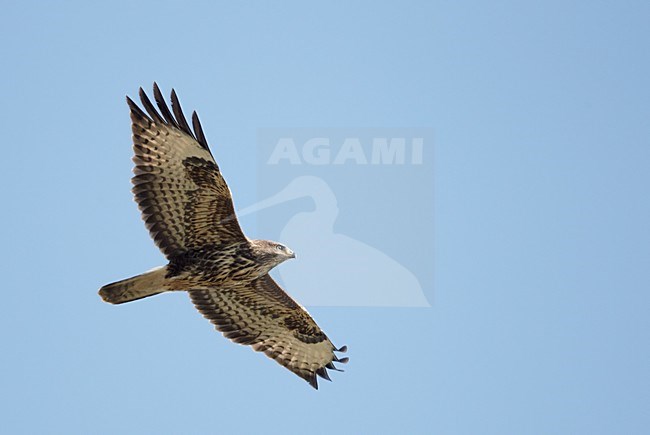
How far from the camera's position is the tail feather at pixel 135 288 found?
38.0ft

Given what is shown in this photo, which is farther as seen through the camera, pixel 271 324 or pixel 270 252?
pixel 271 324

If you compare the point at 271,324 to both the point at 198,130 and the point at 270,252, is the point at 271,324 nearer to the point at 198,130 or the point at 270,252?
the point at 270,252

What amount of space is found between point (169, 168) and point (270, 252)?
153 cm

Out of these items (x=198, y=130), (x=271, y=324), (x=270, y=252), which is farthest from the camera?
(x=271, y=324)

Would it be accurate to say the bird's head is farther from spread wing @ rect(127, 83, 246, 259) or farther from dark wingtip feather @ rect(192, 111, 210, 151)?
dark wingtip feather @ rect(192, 111, 210, 151)

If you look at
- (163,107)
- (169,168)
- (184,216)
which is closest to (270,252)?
(184,216)

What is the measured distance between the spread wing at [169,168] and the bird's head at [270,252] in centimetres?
63

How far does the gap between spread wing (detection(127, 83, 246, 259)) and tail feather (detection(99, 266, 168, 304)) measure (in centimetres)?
48

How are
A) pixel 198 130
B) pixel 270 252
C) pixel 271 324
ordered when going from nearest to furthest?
pixel 198 130 → pixel 270 252 → pixel 271 324

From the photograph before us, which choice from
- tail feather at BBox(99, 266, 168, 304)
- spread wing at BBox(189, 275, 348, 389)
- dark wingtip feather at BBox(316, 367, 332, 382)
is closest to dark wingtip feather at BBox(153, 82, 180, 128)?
tail feather at BBox(99, 266, 168, 304)

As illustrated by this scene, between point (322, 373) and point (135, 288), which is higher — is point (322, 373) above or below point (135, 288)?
below

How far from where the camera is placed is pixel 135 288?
460 inches

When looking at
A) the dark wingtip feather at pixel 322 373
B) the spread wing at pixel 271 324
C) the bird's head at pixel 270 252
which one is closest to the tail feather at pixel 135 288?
the bird's head at pixel 270 252

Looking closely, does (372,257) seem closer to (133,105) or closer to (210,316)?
(210,316)
